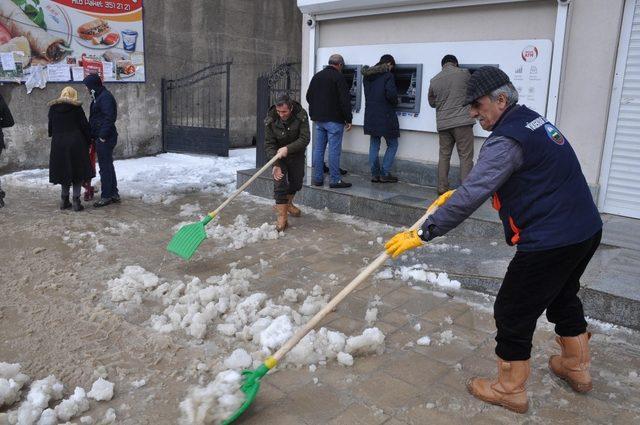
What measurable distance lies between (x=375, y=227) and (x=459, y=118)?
1.74 m

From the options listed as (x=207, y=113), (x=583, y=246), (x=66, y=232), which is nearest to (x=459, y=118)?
(x=583, y=246)

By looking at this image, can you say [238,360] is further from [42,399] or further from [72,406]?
[42,399]

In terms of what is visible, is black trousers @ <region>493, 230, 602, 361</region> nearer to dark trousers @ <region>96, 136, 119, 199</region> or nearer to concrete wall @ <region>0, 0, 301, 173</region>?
dark trousers @ <region>96, 136, 119, 199</region>

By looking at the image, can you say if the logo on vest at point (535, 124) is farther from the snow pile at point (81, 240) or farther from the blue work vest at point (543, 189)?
the snow pile at point (81, 240)

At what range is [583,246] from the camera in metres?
3.02

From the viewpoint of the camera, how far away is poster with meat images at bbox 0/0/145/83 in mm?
9875

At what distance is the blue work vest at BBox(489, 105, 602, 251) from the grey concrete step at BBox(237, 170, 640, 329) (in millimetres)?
1666

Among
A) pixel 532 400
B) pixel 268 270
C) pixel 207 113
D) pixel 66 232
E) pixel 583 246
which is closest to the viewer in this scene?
pixel 583 246

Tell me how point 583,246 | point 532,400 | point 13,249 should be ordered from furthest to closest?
point 13,249
point 532,400
point 583,246

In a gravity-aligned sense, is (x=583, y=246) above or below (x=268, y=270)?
above

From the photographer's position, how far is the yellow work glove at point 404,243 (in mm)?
3152

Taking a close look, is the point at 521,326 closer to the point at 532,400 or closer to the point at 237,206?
the point at 532,400

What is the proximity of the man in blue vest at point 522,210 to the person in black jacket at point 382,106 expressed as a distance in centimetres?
495

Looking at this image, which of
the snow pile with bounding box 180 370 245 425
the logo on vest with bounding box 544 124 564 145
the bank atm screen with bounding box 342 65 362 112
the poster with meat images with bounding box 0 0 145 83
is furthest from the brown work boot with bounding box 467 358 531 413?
the poster with meat images with bounding box 0 0 145 83
